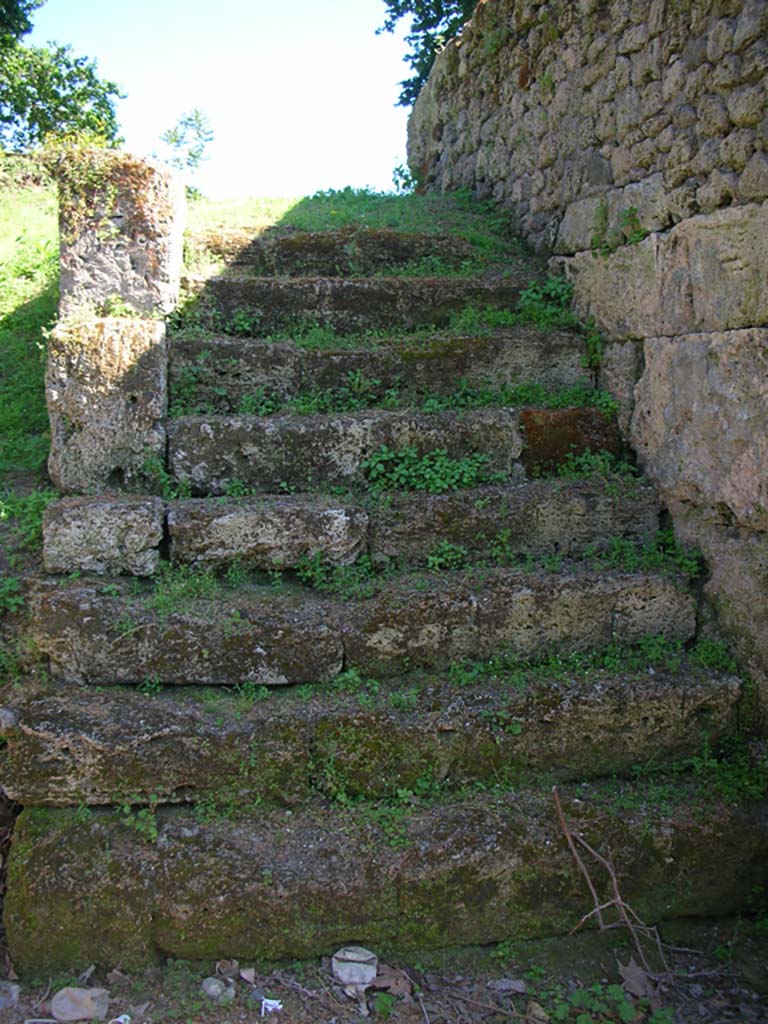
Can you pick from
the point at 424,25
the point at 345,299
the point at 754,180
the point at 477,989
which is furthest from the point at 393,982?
the point at 424,25

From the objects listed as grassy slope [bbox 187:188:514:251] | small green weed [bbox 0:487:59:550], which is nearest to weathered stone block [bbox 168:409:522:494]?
small green weed [bbox 0:487:59:550]

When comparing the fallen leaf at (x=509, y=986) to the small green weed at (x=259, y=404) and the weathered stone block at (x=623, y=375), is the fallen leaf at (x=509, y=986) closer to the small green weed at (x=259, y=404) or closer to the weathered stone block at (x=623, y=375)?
the weathered stone block at (x=623, y=375)

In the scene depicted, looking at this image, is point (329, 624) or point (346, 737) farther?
point (329, 624)

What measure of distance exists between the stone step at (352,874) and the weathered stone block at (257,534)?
1064 mm

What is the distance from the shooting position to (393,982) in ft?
8.91

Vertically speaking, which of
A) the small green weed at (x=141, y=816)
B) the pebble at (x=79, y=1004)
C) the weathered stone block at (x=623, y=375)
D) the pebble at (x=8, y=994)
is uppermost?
the weathered stone block at (x=623, y=375)

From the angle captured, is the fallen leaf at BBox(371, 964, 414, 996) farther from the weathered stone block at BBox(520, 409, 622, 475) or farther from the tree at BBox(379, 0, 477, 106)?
the tree at BBox(379, 0, 477, 106)

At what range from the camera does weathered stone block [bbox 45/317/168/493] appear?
12.2ft

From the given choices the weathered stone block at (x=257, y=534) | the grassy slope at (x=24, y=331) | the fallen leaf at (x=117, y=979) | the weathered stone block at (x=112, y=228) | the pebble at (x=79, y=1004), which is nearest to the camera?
the pebble at (x=79, y=1004)

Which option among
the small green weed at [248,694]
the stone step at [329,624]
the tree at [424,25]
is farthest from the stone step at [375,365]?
the tree at [424,25]

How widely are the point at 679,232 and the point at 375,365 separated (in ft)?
5.20

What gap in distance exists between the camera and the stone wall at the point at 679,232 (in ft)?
10.3

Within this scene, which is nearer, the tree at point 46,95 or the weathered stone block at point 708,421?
the weathered stone block at point 708,421

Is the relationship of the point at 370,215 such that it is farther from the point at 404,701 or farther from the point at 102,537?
the point at 404,701
